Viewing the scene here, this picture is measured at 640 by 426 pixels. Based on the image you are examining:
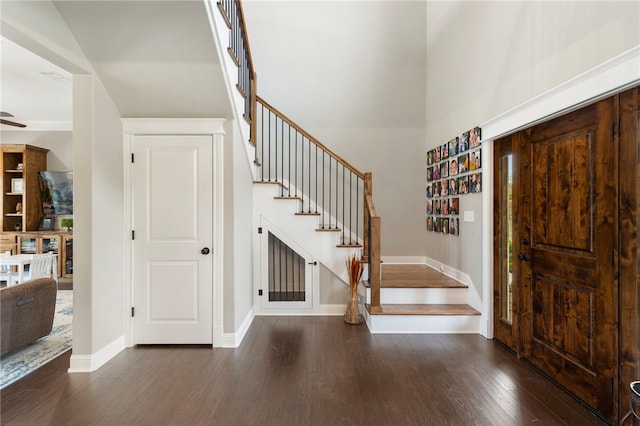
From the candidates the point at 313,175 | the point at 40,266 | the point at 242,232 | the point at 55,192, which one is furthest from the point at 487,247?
the point at 55,192

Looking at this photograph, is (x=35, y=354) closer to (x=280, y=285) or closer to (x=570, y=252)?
(x=280, y=285)

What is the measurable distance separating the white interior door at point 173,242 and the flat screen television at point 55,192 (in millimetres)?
4443

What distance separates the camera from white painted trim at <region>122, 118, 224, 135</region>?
3305 millimetres

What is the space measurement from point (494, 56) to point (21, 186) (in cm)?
836

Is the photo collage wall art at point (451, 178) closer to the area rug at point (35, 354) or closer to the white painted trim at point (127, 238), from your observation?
the white painted trim at point (127, 238)

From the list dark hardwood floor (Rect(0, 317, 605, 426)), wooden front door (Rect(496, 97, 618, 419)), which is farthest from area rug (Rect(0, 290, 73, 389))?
wooden front door (Rect(496, 97, 618, 419))

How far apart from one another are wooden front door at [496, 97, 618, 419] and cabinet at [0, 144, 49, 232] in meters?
8.17

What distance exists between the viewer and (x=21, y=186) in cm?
626

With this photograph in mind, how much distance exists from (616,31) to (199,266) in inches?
152

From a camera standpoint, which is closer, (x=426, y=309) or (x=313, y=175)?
(x=426, y=309)

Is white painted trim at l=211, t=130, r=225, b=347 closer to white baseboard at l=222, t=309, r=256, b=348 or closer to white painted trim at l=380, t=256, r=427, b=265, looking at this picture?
white baseboard at l=222, t=309, r=256, b=348

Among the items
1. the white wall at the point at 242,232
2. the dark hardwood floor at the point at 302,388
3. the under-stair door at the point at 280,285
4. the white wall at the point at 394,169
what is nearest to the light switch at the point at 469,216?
the dark hardwood floor at the point at 302,388

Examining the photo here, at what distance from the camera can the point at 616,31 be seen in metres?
2.04

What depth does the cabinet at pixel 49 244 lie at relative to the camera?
19.7 feet
